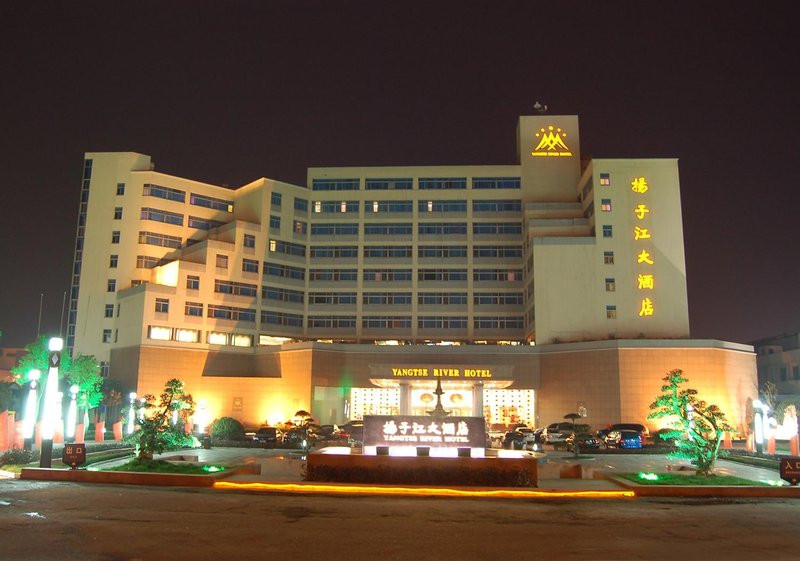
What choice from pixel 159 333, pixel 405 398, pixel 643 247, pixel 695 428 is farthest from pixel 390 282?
pixel 695 428

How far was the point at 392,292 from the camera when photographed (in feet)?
236

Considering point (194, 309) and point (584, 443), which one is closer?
point (584, 443)

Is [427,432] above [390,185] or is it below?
below

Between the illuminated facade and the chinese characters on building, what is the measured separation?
4.8 inches

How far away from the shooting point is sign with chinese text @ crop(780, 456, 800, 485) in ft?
70.9

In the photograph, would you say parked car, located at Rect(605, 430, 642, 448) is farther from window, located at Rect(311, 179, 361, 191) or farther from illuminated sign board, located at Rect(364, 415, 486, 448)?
window, located at Rect(311, 179, 361, 191)

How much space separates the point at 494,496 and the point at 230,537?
346 inches

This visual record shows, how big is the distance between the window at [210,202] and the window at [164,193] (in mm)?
1090

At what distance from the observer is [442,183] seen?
73.8 m

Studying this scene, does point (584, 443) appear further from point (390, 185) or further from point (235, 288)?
point (390, 185)

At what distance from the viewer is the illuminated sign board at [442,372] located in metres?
57.5

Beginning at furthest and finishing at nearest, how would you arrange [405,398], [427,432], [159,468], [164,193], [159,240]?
[164,193]
[159,240]
[405,398]
[427,432]
[159,468]

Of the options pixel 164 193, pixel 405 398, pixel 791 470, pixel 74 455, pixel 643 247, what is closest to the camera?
pixel 791 470

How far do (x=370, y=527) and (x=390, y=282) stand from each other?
57.7 metres
